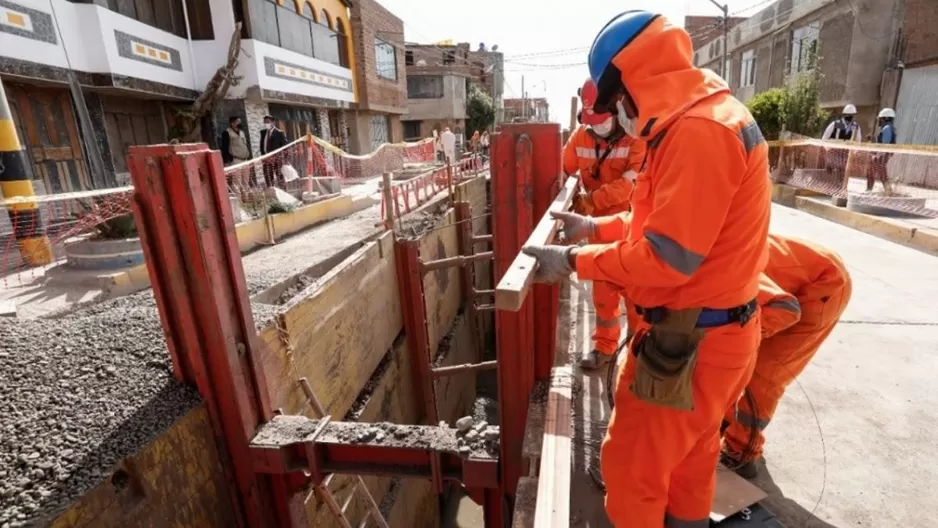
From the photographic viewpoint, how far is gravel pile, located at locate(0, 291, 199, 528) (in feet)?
6.91

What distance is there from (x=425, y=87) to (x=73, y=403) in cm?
3626

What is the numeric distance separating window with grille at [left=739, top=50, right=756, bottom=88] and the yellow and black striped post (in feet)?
105

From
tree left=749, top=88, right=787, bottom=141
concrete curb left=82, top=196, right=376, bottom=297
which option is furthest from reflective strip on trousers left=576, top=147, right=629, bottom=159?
tree left=749, top=88, right=787, bottom=141

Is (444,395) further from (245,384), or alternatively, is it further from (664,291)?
(664,291)

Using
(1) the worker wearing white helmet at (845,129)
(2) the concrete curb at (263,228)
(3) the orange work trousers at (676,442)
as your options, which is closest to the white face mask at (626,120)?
(3) the orange work trousers at (676,442)

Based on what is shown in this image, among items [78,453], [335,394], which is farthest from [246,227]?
[78,453]

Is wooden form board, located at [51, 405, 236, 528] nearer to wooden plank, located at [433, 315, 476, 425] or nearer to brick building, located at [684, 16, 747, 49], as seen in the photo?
wooden plank, located at [433, 315, 476, 425]

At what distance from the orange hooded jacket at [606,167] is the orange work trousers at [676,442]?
166 cm

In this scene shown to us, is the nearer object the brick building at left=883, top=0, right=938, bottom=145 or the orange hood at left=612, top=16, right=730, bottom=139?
the orange hood at left=612, top=16, right=730, bottom=139

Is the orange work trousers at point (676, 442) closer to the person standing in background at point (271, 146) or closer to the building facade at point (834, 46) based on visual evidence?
the person standing in background at point (271, 146)

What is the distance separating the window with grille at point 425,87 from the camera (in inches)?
1401

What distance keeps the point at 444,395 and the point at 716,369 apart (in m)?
6.79

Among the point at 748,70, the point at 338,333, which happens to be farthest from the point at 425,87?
the point at 338,333

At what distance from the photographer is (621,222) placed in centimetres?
231
